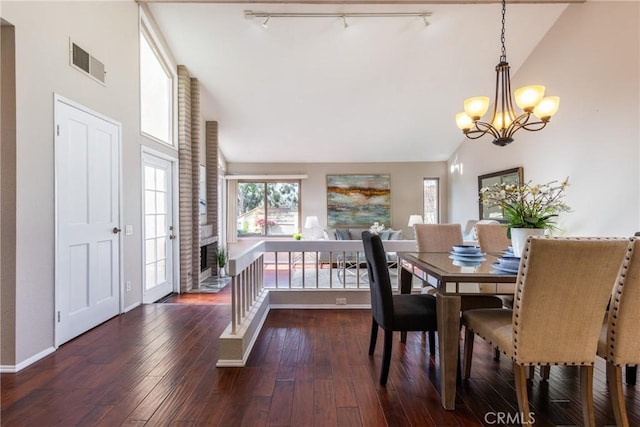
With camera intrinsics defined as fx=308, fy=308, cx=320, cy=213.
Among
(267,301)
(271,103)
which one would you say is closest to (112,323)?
(267,301)

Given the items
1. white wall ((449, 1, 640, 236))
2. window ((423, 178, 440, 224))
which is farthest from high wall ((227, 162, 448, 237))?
white wall ((449, 1, 640, 236))

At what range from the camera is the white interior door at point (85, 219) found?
2506 millimetres

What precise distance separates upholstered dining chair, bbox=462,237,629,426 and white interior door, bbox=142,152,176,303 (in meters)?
3.89

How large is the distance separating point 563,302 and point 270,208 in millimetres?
7216

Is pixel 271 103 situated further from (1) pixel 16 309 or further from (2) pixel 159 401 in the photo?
(2) pixel 159 401

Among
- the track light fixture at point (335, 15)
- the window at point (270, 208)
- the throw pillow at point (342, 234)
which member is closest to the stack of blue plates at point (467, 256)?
the track light fixture at point (335, 15)

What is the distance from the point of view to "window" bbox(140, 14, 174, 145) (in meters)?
3.91

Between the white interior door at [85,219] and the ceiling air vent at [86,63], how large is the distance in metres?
0.37

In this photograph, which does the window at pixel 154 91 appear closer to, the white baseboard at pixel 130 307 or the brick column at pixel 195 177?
the brick column at pixel 195 177

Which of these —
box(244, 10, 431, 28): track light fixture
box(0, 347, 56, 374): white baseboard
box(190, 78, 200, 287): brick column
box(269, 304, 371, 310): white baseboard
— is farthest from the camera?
box(190, 78, 200, 287): brick column

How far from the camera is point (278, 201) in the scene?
8203 mm

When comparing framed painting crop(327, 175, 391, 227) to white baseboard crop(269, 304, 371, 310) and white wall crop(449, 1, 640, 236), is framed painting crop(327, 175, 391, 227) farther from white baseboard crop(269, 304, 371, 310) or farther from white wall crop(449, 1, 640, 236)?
white baseboard crop(269, 304, 371, 310)

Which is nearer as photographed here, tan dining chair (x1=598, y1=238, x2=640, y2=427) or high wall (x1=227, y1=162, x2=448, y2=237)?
tan dining chair (x1=598, y1=238, x2=640, y2=427)

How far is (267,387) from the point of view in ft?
6.41
